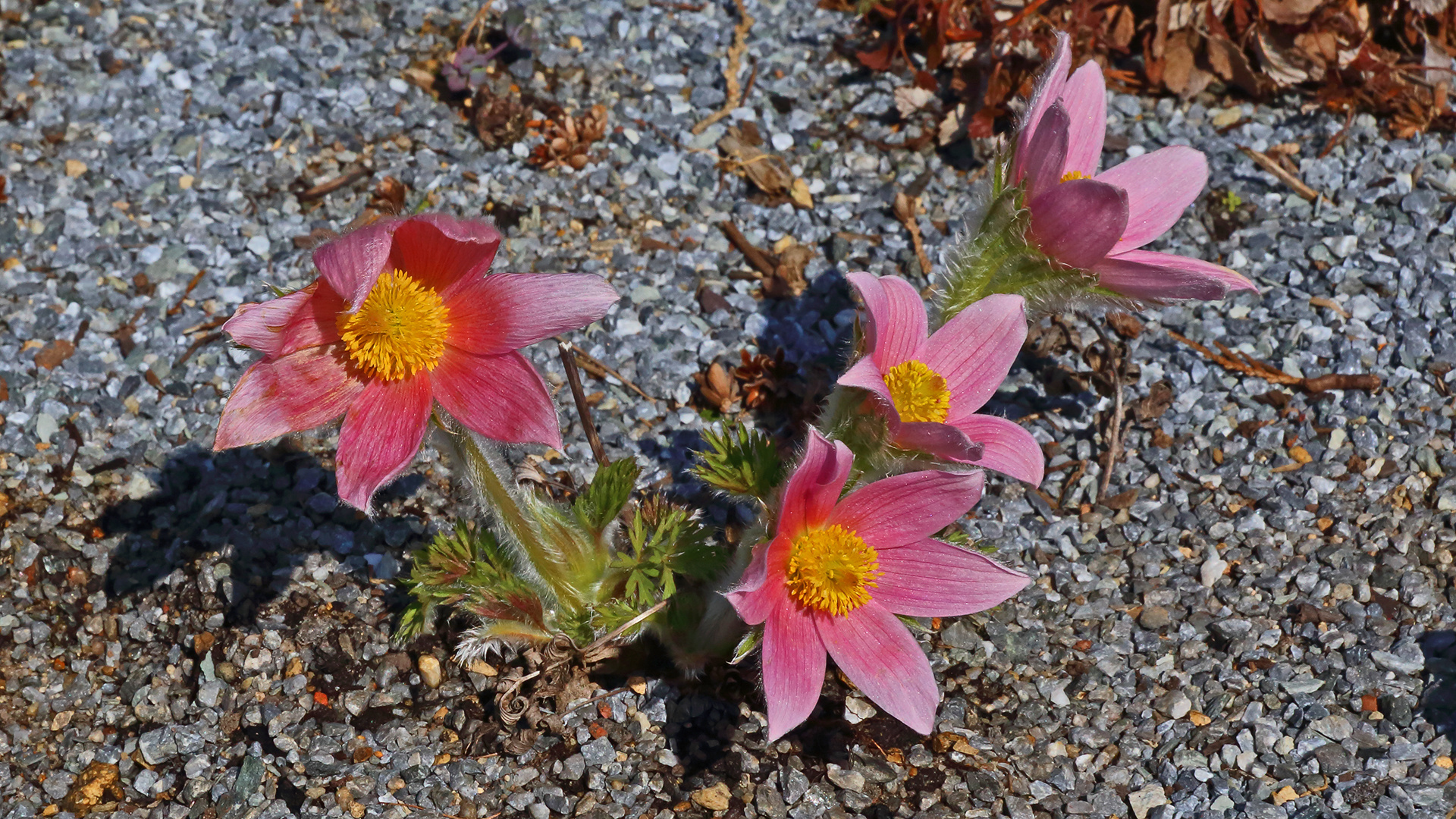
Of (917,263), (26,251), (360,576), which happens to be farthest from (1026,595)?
(26,251)

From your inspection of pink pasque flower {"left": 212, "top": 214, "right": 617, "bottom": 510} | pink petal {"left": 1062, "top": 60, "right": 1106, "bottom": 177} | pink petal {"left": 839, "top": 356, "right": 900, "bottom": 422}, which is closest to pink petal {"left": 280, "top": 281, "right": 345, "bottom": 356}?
pink pasque flower {"left": 212, "top": 214, "right": 617, "bottom": 510}

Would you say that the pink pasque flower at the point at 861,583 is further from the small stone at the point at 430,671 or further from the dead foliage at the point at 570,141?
the dead foliage at the point at 570,141

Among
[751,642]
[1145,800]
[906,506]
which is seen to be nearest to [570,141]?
[906,506]

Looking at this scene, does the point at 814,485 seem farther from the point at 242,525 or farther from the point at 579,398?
the point at 242,525

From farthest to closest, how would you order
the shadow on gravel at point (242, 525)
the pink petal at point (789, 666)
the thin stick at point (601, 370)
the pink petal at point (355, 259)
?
the thin stick at point (601, 370) → the shadow on gravel at point (242, 525) → the pink petal at point (789, 666) → the pink petal at point (355, 259)

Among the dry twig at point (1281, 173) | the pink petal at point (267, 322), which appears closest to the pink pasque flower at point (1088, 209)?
the dry twig at point (1281, 173)
